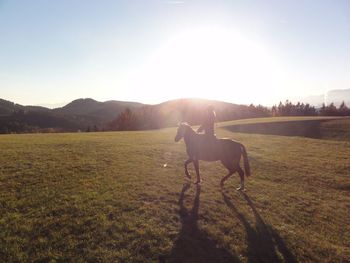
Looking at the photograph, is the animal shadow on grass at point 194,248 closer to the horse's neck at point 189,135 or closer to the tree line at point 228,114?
the horse's neck at point 189,135

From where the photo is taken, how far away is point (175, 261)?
7.03 m

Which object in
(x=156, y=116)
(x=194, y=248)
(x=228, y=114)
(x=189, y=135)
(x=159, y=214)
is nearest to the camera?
(x=194, y=248)

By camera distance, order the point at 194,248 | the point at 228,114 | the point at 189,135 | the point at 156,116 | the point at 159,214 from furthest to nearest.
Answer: the point at 156,116
the point at 228,114
the point at 189,135
the point at 159,214
the point at 194,248

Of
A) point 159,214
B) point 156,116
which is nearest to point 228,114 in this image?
point 156,116

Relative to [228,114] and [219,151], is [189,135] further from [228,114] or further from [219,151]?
[228,114]

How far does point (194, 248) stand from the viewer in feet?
25.3

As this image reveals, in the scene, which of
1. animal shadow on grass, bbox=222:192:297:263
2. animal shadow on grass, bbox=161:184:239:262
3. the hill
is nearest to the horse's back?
animal shadow on grass, bbox=222:192:297:263

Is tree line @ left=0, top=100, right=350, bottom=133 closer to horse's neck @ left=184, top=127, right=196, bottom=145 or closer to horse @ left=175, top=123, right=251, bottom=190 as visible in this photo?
horse's neck @ left=184, top=127, right=196, bottom=145

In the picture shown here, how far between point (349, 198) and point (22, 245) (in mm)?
16655

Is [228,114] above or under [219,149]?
above

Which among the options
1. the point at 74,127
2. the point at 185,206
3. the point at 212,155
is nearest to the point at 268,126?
the point at 212,155

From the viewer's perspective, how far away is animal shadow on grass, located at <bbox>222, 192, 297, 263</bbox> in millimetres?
7772

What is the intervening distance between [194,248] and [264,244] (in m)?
2.70

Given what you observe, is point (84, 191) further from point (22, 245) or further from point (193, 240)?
point (193, 240)
